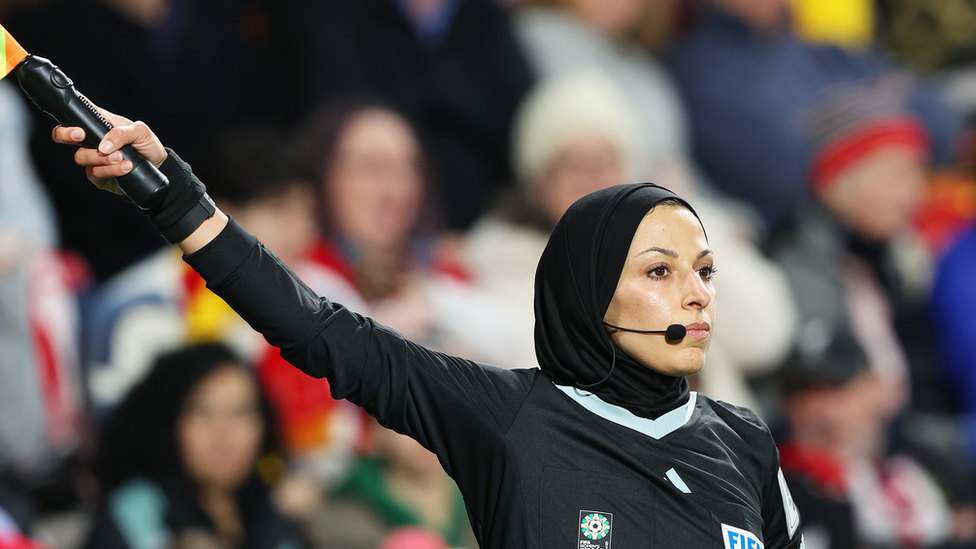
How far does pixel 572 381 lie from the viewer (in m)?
2.54

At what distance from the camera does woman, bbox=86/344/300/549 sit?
14.4ft

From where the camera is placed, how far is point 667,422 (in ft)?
8.32

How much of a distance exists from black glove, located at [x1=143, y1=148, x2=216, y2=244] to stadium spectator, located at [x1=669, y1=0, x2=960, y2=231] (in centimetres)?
514

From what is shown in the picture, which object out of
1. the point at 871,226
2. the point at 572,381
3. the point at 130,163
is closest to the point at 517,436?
the point at 572,381

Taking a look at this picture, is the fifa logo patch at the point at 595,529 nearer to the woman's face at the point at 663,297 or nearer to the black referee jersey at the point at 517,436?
the black referee jersey at the point at 517,436

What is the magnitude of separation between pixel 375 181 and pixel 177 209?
3.29 m

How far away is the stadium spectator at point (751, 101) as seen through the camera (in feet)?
23.2

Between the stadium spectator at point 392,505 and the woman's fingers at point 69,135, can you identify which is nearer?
the woman's fingers at point 69,135

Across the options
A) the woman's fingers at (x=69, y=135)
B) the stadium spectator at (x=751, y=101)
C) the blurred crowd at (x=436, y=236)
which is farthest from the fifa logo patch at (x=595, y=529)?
the stadium spectator at (x=751, y=101)

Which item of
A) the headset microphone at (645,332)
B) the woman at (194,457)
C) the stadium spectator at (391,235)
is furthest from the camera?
the stadium spectator at (391,235)

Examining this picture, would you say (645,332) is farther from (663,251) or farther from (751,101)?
(751,101)

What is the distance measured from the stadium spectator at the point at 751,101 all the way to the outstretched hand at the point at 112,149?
17.0 feet

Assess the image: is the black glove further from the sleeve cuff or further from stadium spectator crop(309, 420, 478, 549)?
stadium spectator crop(309, 420, 478, 549)

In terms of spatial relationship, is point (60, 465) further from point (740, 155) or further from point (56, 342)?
point (740, 155)
